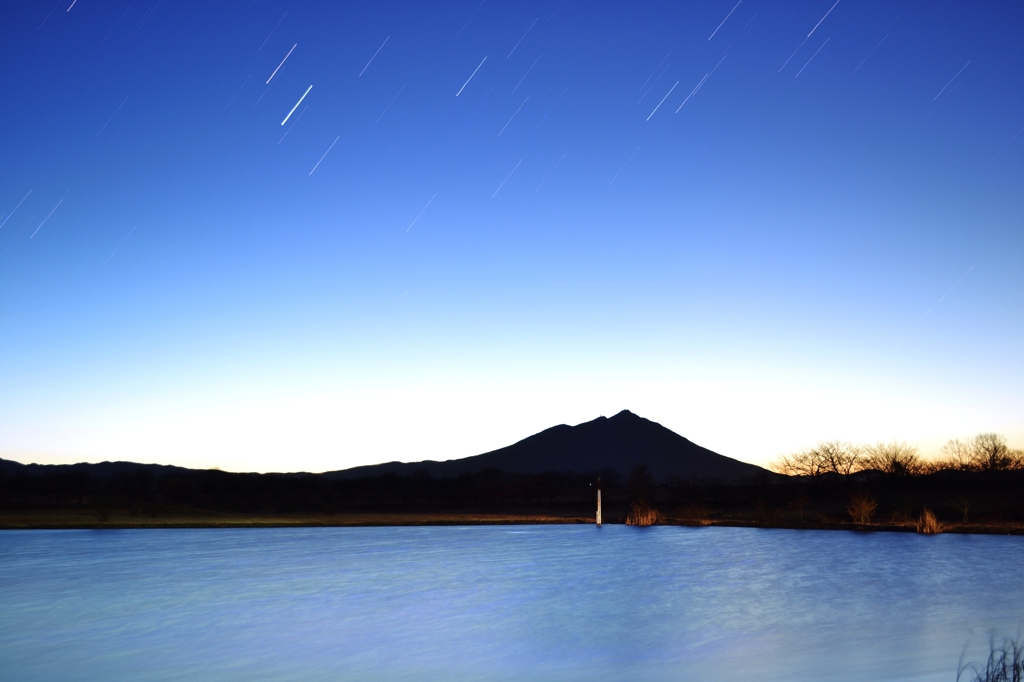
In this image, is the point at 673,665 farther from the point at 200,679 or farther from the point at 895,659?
the point at 200,679

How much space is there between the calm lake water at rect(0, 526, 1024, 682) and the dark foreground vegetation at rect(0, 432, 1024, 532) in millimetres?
12931

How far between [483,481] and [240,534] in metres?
73.8

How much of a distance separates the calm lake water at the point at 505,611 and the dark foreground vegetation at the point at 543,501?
12931 mm

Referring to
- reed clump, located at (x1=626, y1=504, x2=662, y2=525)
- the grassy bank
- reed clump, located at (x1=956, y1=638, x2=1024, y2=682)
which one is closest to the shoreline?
the grassy bank

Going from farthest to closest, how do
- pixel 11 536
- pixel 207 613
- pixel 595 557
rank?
pixel 11 536 < pixel 595 557 < pixel 207 613

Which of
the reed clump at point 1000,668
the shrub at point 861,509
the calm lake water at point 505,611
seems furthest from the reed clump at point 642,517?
the reed clump at point 1000,668

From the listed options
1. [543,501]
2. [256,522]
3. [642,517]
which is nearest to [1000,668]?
[642,517]

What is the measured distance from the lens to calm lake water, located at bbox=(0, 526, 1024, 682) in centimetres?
1319

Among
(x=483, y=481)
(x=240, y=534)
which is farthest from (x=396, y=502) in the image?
(x=240, y=534)

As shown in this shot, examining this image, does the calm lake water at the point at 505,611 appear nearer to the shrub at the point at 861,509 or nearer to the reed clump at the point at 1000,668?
the reed clump at the point at 1000,668

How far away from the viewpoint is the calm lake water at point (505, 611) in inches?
519

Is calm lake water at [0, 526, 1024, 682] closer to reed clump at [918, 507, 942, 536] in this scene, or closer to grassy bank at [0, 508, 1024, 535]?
reed clump at [918, 507, 942, 536]

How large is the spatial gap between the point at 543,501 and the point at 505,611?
7434 centimetres

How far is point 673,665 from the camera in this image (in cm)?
1318
